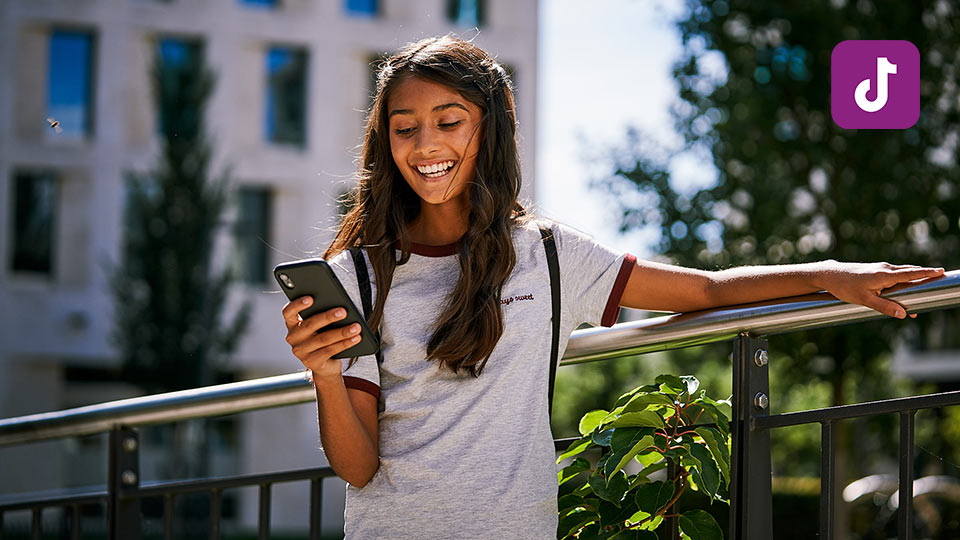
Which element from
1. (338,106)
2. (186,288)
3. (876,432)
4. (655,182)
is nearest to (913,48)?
(655,182)

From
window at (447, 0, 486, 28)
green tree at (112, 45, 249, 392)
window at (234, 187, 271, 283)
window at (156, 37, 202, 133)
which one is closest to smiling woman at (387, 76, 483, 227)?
green tree at (112, 45, 249, 392)

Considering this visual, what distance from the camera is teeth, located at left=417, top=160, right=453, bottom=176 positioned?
8.25ft

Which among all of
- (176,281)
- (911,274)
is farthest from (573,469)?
(176,281)

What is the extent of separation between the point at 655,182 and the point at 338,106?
592 inches

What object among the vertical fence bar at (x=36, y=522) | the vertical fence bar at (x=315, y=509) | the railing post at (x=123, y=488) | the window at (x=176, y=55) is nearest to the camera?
the vertical fence bar at (x=315, y=509)

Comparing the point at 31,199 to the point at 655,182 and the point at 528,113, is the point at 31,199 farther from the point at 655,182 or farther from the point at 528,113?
the point at 655,182

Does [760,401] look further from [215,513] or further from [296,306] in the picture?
[215,513]

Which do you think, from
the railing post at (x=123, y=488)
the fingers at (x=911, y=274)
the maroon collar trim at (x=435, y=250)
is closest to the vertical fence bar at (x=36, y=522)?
the railing post at (x=123, y=488)

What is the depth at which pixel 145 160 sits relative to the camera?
2406 centimetres

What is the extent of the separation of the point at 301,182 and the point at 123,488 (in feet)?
73.1

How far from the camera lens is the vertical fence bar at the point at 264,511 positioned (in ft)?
10.1

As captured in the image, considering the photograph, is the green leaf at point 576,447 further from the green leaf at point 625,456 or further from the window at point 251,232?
the window at point 251,232

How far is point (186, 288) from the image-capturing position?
70.1 ft

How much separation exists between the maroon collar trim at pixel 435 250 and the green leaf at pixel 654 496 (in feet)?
2.04
